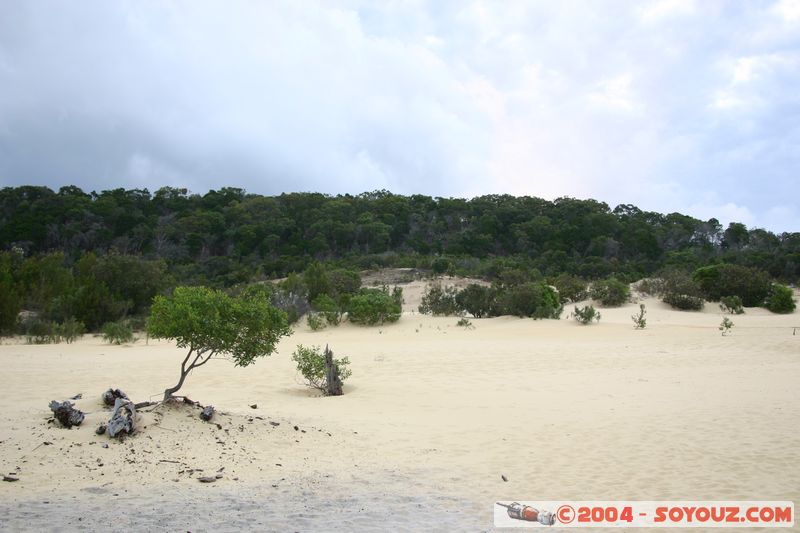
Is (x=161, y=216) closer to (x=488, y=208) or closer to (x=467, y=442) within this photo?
(x=488, y=208)

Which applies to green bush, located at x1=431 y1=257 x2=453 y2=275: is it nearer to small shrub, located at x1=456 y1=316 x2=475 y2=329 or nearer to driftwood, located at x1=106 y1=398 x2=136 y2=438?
small shrub, located at x1=456 y1=316 x2=475 y2=329

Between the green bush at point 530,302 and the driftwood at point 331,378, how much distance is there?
47.5 feet

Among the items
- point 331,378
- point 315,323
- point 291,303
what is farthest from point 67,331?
point 331,378

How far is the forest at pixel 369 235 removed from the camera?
43.1 metres

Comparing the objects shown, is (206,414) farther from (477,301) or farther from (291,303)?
(477,301)

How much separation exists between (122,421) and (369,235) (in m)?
47.5

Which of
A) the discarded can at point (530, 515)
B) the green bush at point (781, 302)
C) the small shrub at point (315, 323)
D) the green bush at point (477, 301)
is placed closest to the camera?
the discarded can at point (530, 515)

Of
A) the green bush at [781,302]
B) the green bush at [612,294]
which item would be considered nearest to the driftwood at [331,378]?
the green bush at [612,294]

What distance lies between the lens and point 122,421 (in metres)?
7.05

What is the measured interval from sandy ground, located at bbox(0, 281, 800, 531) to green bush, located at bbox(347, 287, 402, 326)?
25.0 feet

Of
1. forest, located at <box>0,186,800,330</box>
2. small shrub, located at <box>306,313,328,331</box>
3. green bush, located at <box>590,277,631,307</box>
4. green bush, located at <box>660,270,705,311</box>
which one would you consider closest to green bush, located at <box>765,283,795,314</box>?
green bush, located at <box>660,270,705,311</box>

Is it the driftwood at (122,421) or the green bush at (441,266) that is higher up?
the green bush at (441,266)

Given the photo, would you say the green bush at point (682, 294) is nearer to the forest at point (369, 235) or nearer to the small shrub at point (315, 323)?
the forest at point (369, 235)

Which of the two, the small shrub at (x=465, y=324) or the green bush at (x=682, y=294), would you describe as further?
the green bush at (x=682, y=294)
